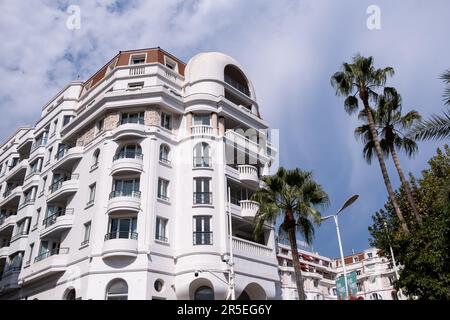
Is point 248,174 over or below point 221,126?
below

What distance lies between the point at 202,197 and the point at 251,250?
517 cm

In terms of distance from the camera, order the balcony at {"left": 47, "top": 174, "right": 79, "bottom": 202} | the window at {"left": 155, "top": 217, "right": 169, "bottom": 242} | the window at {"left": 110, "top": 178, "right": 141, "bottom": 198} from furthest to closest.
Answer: the balcony at {"left": 47, "top": 174, "right": 79, "bottom": 202} < the window at {"left": 110, "top": 178, "right": 141, "bottom": 198} < the window at {"left": 155, "top": 217, "right": 169, "bottom": 242}

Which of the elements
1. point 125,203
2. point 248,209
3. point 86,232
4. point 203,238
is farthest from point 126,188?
point 248,209

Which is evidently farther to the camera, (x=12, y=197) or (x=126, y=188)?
(x=12, y=197)

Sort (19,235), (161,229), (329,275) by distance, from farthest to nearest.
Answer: (329,275), (19,235), (161,229)

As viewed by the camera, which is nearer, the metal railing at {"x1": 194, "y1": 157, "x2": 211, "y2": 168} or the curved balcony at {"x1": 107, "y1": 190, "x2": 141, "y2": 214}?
the curved balcony at {"x1": 107, "y1": 190, "x2": 141, "y2": 214}

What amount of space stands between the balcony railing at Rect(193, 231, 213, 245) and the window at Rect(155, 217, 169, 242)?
198 centimetres

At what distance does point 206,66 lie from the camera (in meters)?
35.9

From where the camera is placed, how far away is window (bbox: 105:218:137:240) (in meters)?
27.6

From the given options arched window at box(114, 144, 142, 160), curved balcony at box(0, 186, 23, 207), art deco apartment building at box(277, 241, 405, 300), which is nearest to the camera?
arched window at box(114, 144, 142, 160)

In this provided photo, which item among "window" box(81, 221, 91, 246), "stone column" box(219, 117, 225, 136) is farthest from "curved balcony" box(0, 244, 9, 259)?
"stone column" box(219, 117, 225, 136)

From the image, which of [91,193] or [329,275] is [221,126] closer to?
[91,193]

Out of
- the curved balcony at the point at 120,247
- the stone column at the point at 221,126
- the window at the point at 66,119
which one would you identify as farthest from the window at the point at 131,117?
the curved balcony at the point at 120,247

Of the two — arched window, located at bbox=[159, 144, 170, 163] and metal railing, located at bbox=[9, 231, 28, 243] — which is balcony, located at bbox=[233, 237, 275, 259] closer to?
arched window, located at bbox=[159, 144, 170, 163]
